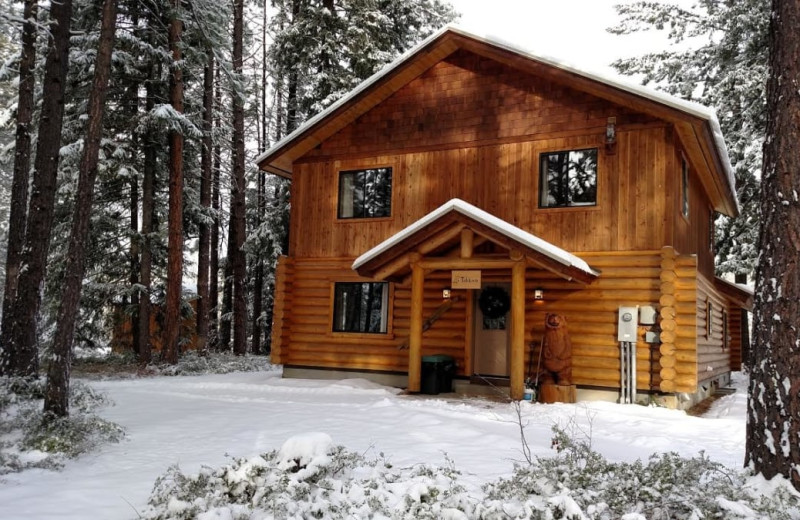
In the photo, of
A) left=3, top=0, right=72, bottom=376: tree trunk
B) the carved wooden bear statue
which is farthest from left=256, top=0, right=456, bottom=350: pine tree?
the carved wooden bear statue

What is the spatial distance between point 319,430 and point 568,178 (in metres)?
7.19

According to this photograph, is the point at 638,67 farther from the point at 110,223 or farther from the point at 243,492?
the point at 243,492

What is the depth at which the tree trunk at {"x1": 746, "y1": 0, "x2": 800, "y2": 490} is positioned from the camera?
4.86 meters

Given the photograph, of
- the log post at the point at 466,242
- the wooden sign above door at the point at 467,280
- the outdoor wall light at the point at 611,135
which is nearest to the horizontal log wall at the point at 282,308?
the wooden sign above door at the point at 467,280

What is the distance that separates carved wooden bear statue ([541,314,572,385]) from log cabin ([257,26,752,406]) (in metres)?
0.54

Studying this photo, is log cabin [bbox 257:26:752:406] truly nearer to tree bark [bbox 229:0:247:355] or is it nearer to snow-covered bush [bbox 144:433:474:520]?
tree bark [bbox 229:0:247:355]

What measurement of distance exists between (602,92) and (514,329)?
4.67m

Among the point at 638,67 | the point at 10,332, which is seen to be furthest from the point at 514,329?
the point at 638,67

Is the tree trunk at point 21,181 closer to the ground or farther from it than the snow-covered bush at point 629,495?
farther from it

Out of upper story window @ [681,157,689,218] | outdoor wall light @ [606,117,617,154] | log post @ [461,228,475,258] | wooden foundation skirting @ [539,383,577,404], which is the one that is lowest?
wooden foundation skirting @ [539,383,577,404]

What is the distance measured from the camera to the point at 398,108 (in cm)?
1423

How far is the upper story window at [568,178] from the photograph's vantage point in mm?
12102

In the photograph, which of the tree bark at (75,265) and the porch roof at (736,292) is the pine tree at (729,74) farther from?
the tree bark at (75,265)

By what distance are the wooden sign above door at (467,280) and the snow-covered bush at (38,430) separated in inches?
244
